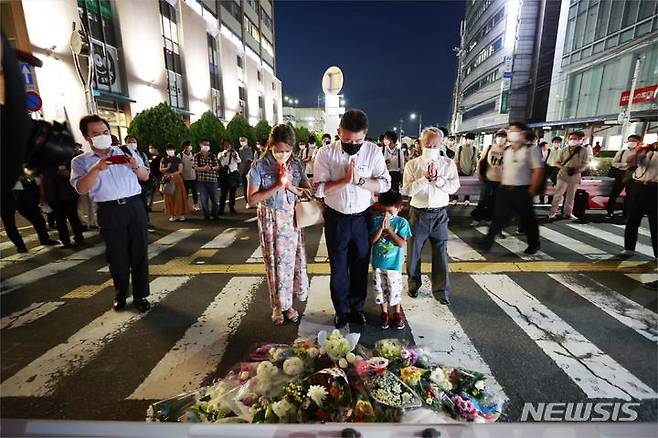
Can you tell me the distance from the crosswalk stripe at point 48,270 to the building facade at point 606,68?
22.6 m

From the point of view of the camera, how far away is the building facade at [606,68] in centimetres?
1889

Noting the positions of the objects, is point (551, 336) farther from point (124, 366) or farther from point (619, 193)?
point (619, 193)

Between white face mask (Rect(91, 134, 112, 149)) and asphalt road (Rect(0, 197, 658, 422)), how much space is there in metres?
1.90

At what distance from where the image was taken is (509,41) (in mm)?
43250

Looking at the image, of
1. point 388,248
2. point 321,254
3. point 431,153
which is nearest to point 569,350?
point 388,248

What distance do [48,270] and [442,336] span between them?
19.5 ft

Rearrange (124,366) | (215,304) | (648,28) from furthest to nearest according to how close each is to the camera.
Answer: (648,28) → (215,304) → (124,366)

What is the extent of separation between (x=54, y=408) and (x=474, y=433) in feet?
9.32

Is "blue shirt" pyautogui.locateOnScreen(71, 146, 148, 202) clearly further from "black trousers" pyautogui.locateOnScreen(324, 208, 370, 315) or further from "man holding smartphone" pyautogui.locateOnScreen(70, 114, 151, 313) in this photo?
"black trousers" pyautogui.locateOnScreen(324, 208, 370, 315)

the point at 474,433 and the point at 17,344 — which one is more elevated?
the point at 474,433

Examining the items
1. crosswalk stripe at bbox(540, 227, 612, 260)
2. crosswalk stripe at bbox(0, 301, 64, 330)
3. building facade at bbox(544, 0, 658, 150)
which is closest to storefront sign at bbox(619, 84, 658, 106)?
building facade at bbox(544, 0, 658, 150)

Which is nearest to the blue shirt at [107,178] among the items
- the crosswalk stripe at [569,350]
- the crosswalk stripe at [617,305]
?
the crosswalk stripe at [569,350]

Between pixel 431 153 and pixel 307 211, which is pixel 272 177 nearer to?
pixel 307 211

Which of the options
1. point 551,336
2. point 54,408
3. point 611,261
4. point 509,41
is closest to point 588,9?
point 509,41
